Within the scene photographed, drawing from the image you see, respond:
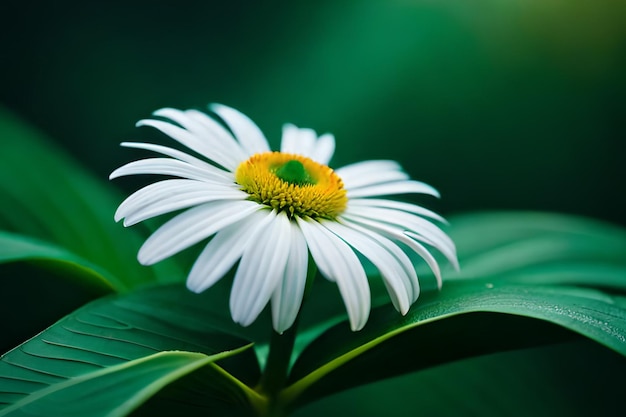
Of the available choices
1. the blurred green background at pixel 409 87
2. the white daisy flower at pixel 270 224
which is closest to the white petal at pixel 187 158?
the white daisy flower at pixel 270 224

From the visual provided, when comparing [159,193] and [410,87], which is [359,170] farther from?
[410,87]

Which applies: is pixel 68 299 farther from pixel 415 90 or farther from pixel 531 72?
pixel 531 72


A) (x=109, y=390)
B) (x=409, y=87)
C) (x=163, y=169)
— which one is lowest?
(x=109, y=390)

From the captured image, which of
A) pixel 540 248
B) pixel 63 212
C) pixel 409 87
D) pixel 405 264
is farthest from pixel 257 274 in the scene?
pixel 409 87

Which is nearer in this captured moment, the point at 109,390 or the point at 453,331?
the point at 109,390

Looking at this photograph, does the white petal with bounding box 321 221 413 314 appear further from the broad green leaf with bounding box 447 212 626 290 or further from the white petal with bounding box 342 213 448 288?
the broad green leaf with bounding box 447 212 626 290
